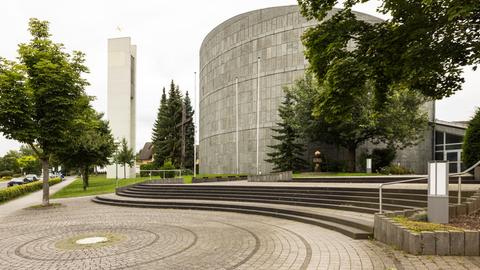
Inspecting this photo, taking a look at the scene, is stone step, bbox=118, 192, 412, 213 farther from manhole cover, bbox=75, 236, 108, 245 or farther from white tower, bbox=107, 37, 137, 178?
white tower, bbox=107, 37, 137, 178

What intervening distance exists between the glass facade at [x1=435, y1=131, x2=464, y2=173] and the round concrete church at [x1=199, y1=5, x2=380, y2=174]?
1415 centimetres

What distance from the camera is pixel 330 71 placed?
996 cm

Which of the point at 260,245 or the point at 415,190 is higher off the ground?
the point at 415,190

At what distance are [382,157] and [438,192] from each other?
25309 millimetres

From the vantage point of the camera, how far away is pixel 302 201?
46.9 feet

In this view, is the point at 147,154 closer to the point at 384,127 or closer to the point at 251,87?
the point at 251,87

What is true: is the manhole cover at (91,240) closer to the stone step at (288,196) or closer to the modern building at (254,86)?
the stone step at (288,196)

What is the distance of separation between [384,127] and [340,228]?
786 inches

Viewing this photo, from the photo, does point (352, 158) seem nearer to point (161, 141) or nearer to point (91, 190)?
point (91, 190)

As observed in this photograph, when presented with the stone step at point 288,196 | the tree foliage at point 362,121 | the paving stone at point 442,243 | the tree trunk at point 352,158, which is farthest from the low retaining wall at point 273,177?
the paving stone at point 442,243

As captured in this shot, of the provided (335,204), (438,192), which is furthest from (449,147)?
(438,192)

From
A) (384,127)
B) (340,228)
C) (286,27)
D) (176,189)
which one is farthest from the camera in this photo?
(286,27)

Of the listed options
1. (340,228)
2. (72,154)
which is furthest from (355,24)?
(72,154)

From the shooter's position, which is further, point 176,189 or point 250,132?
point 250,132
